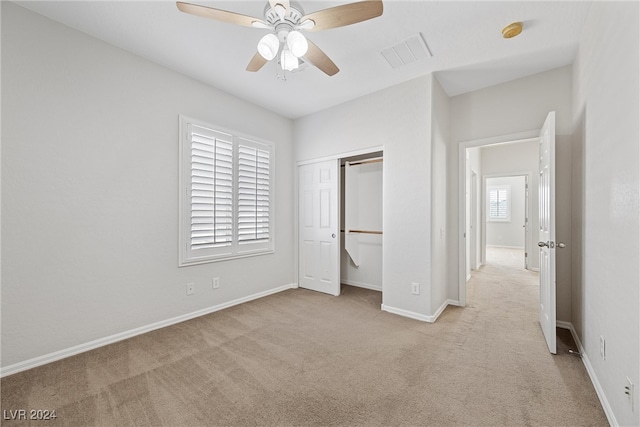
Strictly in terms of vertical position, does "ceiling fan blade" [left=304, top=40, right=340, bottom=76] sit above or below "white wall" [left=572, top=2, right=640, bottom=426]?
above

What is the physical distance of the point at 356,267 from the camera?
4535mm

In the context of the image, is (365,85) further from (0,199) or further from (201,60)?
(0,199)

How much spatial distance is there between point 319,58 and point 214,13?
0.81m

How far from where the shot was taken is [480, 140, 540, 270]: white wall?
564 cm

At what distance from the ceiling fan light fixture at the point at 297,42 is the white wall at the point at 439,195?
186 centimetres

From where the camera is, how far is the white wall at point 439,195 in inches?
119

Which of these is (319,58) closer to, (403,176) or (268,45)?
(268,45)

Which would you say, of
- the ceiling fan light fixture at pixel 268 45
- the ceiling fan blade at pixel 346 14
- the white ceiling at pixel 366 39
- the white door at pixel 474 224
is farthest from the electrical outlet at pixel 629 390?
the white door at pixel 474 224

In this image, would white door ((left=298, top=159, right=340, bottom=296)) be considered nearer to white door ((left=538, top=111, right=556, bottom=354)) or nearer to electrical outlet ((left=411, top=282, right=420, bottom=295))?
electrical outlet ((left=411, top=282, right=420, bottom=295))

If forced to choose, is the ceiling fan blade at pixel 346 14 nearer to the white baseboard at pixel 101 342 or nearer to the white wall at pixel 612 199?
the white wall at pixel 612 199

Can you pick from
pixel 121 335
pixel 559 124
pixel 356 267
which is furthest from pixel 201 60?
pixel 559 124

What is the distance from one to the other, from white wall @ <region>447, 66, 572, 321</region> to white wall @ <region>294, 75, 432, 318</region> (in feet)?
2.54

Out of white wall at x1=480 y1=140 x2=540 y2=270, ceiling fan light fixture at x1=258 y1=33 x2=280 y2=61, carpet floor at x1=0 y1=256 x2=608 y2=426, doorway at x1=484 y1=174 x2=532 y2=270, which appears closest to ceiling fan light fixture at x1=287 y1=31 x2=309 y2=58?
ceiling fan light fixture at x1=258 y1=33 x2=280 y2=61

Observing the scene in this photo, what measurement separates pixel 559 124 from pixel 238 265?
4.21m
